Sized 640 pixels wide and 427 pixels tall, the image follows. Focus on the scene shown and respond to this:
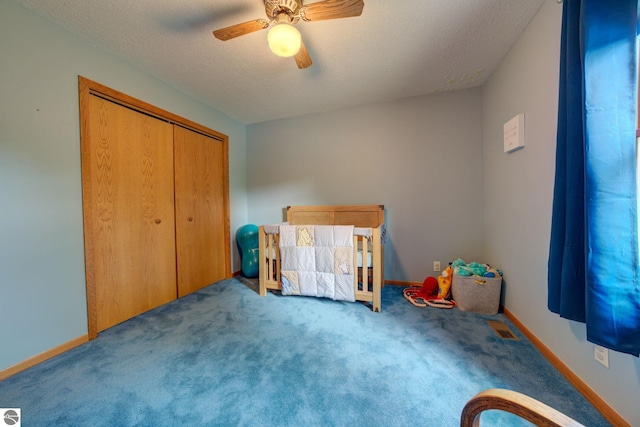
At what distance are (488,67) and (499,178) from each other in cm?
102

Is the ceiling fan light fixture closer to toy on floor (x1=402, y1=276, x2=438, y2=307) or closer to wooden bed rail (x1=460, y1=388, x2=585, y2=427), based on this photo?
wooden bed rail (x1=460, y1=388, x2=585, y2=427)

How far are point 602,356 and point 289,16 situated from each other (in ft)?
7.91

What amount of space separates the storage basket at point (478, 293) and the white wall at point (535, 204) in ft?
0.31

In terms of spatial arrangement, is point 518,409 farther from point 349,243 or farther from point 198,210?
point 198,210

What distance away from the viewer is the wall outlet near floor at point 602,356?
104 centimetres

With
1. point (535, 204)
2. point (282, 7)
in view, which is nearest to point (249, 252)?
point (282, 7)

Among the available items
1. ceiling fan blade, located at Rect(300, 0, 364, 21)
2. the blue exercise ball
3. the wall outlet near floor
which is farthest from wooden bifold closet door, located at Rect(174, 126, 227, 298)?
the wall outlet near floor

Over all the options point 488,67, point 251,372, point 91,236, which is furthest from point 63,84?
point 488,67

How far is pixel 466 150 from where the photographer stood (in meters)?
2.51

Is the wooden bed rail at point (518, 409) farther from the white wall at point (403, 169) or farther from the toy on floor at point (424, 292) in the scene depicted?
the white wall at point (403, 169)

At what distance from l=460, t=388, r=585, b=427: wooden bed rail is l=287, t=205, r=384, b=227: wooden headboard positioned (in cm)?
223

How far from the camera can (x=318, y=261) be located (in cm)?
230

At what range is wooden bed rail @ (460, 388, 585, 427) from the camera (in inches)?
18.6

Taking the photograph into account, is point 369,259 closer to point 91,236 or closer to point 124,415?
point 124,415
